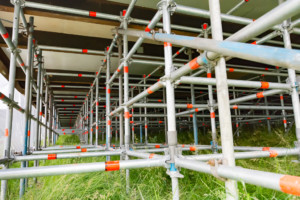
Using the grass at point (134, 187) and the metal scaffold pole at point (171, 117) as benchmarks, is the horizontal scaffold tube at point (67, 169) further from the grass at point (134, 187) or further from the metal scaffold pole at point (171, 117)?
the grass at point (134, 187)

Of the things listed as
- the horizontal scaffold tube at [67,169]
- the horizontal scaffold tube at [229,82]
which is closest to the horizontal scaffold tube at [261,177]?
the horizontal scaffold tube at [67,169]

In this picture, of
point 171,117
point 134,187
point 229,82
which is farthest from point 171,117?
point 134,187

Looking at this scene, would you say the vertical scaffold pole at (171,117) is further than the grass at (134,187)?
No

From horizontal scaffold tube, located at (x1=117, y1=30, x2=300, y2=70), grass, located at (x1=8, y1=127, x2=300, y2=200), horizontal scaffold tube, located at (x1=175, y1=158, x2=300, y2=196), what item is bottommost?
grass, located at (x1=8, y1=127, x2=300, y2=200)

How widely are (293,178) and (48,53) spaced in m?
5.48

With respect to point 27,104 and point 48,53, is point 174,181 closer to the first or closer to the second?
point 27,104

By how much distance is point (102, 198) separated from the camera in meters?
1.54

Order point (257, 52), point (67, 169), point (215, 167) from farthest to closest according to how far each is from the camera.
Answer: point (67, 169) → point (215, 167) → point (257, 52)

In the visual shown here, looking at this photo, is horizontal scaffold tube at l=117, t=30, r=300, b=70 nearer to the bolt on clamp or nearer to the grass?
the bolt on clamp

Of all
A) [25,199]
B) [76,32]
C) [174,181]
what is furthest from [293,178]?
[76,32]

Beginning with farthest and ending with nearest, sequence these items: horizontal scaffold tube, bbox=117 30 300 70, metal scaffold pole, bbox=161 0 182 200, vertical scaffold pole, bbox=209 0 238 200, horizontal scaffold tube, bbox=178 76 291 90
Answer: horizontal scaffold tube, bbox=178 76 291 90
metal scaffold pole, bbox=161 0 182 200
vertical scaffold pole, bbox=209 0 238 200
horizontal scaffold tube, bbox=117 30 300 70

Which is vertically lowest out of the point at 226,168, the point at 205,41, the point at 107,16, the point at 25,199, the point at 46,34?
the point at 25,199

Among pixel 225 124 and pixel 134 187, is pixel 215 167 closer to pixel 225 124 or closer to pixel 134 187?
pixel 225 124

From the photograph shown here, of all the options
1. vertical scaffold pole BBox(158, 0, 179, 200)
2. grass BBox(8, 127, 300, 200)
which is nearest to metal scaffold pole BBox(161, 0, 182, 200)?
vertical scaffold pole BBox(158, 0, 179, 200)
